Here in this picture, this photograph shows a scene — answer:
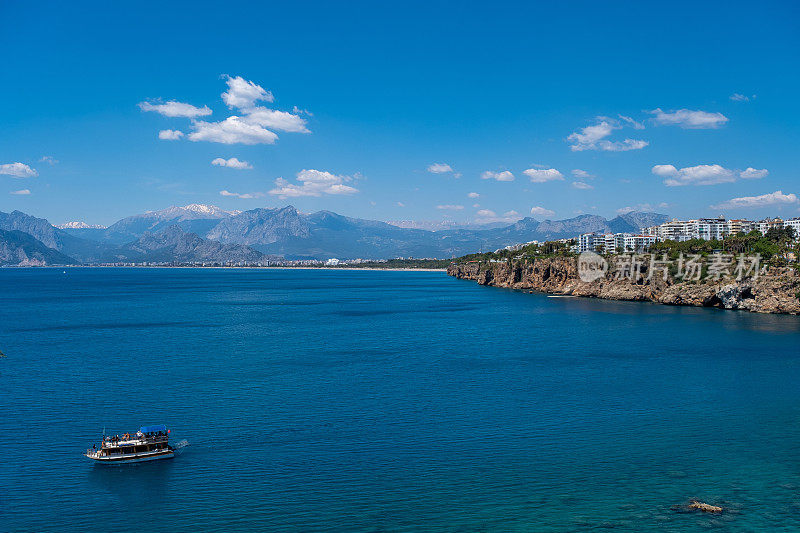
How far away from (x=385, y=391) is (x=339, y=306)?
206ft

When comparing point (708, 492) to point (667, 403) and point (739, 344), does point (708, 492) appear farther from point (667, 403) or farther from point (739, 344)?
point (739, 344)

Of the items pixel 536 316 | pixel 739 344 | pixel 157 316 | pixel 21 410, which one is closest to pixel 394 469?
pixel 21 410

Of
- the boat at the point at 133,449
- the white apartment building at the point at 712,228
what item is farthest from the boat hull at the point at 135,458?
the white apartment building at the point at 712,228

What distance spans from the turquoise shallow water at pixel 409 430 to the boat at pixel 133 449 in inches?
18.5

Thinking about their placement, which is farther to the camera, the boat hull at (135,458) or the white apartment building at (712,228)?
the white apartment building at (712,228)

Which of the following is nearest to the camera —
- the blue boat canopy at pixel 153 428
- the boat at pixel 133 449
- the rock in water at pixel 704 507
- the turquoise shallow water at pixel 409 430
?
the rock in water at pixel 704 507

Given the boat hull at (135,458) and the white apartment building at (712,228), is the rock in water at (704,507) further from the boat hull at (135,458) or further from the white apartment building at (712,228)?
the white apartment building at (712,228)

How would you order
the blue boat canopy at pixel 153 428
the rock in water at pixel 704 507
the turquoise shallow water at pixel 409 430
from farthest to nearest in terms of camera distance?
the blue boat canopy at pixel 153 428 → the turquoise shallow water at pixel 409 430 → the rock in water at pixel 704 507

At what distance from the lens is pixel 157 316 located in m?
81.3

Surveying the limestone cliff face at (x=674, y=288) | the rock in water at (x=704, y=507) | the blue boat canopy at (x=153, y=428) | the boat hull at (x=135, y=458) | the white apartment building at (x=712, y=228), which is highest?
the white apartment building at (x=712, y=228)

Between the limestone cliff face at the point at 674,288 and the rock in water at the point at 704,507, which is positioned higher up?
the limestone cliff face at the point at 674,288

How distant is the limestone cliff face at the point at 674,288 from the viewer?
78538 millimetres

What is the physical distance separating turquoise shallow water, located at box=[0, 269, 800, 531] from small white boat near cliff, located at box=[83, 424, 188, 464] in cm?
47

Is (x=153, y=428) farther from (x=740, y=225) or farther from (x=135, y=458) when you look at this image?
(x=740, y=225)
